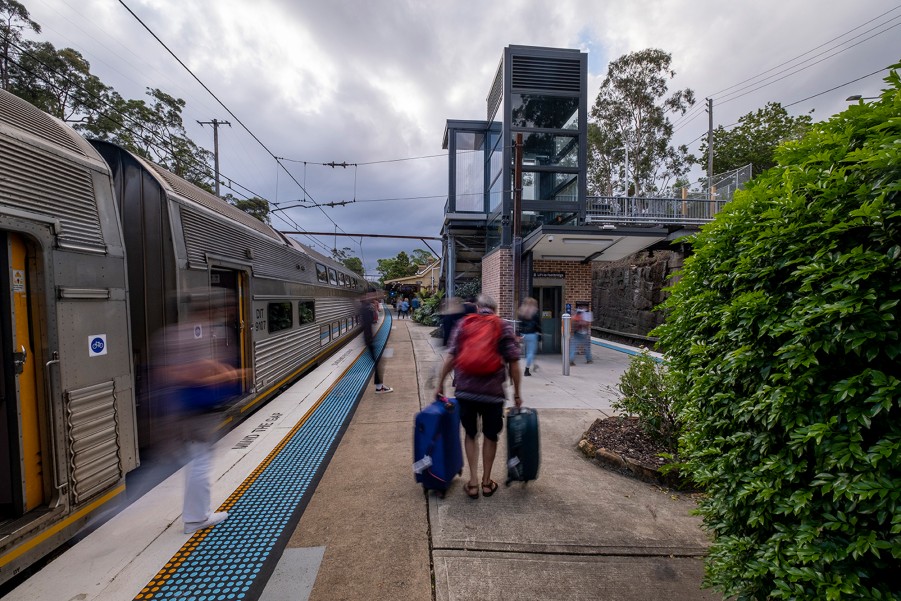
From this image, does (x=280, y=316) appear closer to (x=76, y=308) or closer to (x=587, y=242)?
(x=76, y=308)

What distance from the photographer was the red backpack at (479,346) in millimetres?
3021

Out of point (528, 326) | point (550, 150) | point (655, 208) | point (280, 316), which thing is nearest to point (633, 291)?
point (655, 208)

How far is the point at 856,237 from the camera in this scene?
4.67 ft

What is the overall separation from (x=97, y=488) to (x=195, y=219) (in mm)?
2810

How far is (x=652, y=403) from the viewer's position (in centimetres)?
413

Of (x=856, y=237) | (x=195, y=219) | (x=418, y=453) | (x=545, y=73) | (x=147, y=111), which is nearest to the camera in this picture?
(x=856, y=237)

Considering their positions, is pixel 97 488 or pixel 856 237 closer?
pixel 856 237

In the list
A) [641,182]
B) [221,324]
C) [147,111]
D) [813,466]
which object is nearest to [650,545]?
[813,466]

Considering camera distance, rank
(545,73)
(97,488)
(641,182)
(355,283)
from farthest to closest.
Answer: (641,182), (355,283), (545,73), (97,488)

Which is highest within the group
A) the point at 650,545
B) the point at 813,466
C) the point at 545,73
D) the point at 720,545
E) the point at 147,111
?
the point at 147,111

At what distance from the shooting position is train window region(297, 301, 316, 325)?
26.4 ft

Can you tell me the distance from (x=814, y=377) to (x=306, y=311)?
849 cm

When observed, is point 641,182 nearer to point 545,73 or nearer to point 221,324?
point 545,73

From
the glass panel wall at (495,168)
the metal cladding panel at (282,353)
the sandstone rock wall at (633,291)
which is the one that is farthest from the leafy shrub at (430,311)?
the metal cladding panel at (282,353)
